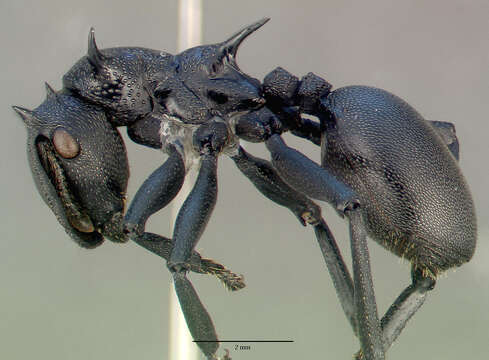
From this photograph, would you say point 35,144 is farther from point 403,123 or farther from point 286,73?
point 403,123

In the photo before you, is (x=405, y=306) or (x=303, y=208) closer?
(x=405, y=306)

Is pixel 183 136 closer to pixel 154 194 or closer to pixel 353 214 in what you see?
pixel 154 194

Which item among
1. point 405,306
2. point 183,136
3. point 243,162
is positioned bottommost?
point 405,306

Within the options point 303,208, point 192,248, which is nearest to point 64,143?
point 192,248

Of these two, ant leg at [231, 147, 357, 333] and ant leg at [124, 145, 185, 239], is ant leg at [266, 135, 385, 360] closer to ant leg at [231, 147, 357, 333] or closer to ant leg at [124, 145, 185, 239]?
ant leg at [231, 147, 357, 333]

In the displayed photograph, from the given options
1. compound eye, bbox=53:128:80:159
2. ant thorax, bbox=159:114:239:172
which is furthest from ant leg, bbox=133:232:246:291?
compound eye, bbox=53:128:80:159

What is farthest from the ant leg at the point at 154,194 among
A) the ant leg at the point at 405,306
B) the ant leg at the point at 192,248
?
the ant leg at the point at 405,306
